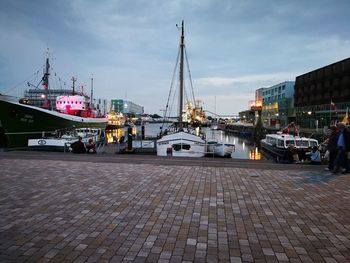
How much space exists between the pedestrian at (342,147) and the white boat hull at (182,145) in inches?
578

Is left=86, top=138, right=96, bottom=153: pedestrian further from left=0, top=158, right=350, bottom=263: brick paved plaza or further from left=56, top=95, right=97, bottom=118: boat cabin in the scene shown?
left=56, top=95, right=97, bottom=118: boat cabin

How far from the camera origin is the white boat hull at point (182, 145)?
86.4ft

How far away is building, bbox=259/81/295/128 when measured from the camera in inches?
4158

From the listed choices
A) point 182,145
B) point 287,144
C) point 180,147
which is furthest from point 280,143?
point 180,147

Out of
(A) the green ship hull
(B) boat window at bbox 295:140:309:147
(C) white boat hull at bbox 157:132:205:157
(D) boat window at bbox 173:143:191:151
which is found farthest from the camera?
(A) the green ship hull

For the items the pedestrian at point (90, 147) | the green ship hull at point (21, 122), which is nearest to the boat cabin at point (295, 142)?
the pedestrian at point (90, 147)

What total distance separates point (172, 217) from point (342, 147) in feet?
27.4

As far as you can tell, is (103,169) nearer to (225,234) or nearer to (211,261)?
(225,234)

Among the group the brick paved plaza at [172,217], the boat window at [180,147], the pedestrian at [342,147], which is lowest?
the brick paved plaza at [172,217]

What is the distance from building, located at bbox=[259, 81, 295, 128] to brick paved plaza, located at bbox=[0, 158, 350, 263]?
308ft

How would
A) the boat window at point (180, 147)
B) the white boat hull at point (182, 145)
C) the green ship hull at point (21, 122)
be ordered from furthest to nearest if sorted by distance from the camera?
1. the green ship hull at point (21, 122)
2. the boat window at point (180, 147)
3. the white boat hull at point (182, 145)

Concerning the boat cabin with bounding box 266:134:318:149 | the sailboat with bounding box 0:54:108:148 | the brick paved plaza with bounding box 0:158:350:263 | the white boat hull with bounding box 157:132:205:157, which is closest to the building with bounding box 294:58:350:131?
the boat cabin with bounding box 266:134:318:149

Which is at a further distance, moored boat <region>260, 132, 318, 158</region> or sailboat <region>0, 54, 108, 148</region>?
sailboat <region>0, 54, 108, 148</region>

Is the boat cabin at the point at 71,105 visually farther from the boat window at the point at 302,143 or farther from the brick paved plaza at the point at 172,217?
the brick paved plaza at the point at 172,217
